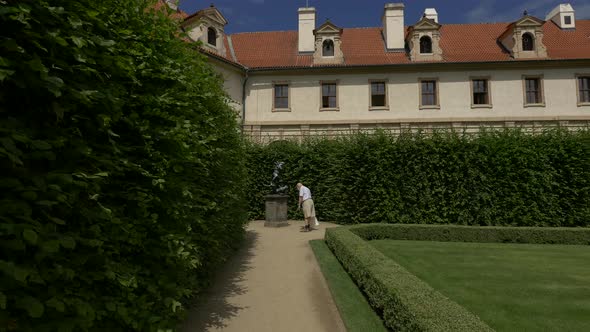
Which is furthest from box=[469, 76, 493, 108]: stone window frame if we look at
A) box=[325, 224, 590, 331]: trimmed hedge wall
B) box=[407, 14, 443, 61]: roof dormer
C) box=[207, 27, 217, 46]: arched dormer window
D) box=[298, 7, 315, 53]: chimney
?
box=[207, 27, 217, 46]: arched dormer window

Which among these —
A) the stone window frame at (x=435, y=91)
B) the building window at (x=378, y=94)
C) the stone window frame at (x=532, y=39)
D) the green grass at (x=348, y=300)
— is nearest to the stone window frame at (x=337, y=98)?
the building window at (x=378, y=94)

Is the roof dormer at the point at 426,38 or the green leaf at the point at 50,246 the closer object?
the green leaf at the point at 50,246

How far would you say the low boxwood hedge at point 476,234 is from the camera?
11175 mm

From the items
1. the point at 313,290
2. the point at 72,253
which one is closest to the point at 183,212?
the point at 72,253

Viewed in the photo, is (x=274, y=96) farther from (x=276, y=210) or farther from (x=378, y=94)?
(x=276, y=210)

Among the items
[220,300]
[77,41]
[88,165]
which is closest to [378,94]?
[220,300]

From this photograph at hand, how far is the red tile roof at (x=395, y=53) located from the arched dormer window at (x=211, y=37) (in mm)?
2747

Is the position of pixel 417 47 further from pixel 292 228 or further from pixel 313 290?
pixel 313 290

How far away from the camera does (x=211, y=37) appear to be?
2153 centimetres

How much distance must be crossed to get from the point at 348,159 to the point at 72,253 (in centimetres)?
1246

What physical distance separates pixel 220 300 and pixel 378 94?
20.2 meters

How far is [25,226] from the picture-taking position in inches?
61.4

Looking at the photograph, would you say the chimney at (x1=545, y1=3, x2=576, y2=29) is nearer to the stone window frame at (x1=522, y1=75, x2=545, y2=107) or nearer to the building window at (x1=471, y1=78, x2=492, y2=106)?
the stone window frame at (x1=522, y1=75, x2=545, y2=107)

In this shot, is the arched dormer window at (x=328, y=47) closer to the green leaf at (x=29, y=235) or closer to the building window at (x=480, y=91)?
the building window at (x=480, y=91)
